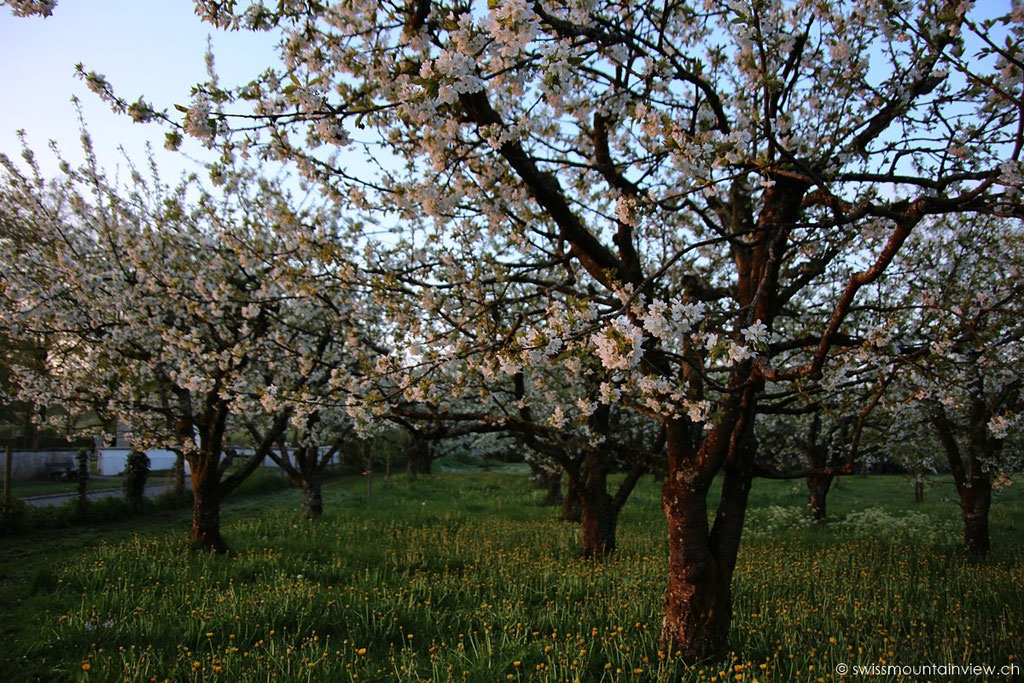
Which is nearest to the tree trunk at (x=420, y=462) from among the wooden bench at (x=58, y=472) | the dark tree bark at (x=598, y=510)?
the wooden bench at (x=58, y=472)

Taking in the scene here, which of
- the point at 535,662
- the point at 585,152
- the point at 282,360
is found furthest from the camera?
the point at 282,360

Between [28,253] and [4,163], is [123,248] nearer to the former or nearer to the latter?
[28,253]

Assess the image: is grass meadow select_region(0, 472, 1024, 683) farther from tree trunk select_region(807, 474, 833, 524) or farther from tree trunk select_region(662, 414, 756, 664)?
tree trunk select_region(807, 474, 833, 524)

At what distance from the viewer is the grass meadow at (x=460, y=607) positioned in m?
5.00

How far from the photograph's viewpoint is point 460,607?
22.5 ft

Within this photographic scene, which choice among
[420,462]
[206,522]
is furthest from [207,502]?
[420,462]

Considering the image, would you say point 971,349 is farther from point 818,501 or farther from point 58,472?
point 58,472

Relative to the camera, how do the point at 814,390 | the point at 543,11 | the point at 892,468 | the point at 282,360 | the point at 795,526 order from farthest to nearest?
the point at 892,468 → the point at 795,526 → the point at 282,360 → the point at 814,390 → the point at 543,11

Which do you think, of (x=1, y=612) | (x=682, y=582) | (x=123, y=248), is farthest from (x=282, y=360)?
(x=682, y=582)

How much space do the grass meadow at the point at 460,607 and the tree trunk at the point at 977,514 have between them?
295 millimetres

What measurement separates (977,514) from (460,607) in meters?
10.0

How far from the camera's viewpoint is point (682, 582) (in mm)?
5117

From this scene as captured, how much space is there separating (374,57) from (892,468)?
153 ft


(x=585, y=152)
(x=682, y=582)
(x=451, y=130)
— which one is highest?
(x=585, y=152)
